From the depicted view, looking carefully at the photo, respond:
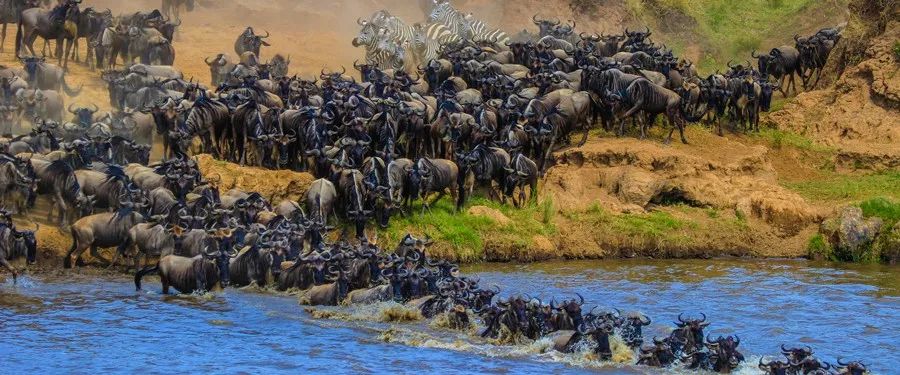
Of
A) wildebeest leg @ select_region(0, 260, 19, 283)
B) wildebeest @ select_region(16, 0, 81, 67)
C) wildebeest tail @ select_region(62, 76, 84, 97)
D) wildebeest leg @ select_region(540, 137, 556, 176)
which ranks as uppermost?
wildebeest @ select_region(16, 0, 81, 67)

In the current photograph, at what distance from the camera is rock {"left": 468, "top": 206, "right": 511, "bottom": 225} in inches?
977

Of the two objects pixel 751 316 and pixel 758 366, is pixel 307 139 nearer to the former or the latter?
pixel 751 316

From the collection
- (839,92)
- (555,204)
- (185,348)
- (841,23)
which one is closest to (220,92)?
(555,204)

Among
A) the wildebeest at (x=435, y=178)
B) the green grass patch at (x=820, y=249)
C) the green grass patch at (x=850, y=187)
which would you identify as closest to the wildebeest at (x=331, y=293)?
the wildebeest at (x=435, y=178)

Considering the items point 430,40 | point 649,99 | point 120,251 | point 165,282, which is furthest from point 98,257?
point 430,40

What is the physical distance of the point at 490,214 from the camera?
25.0 m

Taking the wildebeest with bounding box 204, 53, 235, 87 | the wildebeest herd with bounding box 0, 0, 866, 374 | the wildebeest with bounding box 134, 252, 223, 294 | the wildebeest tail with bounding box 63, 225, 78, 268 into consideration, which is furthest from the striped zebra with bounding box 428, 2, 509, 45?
the wildebeest with bounding box 134, 252, 223, 294

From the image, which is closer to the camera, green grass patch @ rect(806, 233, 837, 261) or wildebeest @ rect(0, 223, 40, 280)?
wildebeest @ rect(0, 223, 40, 280)

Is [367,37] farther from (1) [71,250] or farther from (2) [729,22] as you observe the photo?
(1) [71,250]

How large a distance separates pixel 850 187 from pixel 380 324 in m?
11.9

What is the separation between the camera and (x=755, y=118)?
31.1 meters

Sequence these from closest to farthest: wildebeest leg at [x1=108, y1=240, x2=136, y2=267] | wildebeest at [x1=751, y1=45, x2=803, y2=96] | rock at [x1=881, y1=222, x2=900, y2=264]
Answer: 1. wildebeest leg at [x1=108, y1=240, x2=136, y2=267]
2. rock at [x1=881, y1=222, x2=900, y2=264]
3. wildebeest at [x1=751, y1=45, x2=803, y2=96]

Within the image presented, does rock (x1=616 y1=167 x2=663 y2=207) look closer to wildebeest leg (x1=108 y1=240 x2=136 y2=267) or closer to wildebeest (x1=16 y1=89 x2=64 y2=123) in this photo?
wildebeest leg (x1=108 y1=240 x2=136 y2=267)

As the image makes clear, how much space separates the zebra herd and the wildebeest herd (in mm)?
150
